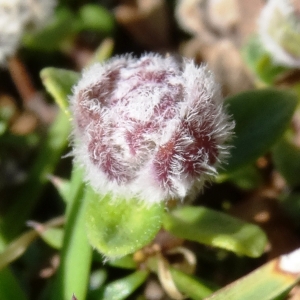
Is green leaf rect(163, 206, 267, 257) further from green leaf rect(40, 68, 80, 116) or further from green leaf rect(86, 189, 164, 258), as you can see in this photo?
green leaf rect(40, 68, 80, 116)

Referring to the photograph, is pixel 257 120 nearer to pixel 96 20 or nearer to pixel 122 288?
pixel 122 288

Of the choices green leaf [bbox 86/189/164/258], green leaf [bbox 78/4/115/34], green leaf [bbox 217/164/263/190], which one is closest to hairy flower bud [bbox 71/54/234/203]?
green leaf [bbox 86/189/164/258]

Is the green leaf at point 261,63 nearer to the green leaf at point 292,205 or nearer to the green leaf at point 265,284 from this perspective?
the green leaf at point 292,205

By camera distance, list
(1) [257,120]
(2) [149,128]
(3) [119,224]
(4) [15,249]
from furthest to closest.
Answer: (1) [257,120] < (4) [15,249] < (3) [119,224] < (2) [149,128]

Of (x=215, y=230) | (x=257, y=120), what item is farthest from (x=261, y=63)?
(x=215, y=230)

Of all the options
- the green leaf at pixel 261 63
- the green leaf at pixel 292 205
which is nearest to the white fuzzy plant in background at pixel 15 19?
the green leaf at pixel 261 63

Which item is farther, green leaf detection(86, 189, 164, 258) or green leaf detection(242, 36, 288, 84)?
green leaf detection(242, 36, 288, 84)
